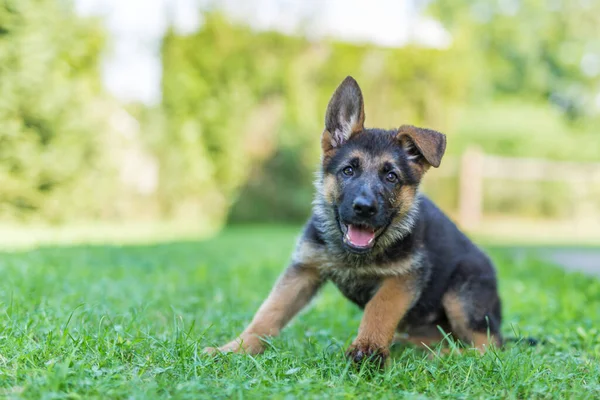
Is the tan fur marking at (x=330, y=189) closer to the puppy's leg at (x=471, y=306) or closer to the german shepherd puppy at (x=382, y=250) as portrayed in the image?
the german shepherd puppy at (x=382, y=250)

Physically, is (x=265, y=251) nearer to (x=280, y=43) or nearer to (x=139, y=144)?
(x=139, y=144)

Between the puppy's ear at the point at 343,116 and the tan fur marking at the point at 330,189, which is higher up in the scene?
the puppy's ear at the point at 343,116

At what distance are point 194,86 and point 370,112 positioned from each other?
616 centimetres

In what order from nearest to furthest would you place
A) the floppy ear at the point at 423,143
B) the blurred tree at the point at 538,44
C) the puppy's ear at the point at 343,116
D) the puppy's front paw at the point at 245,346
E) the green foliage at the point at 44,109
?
the puppy's front paw at the point at 245,346 < the floppy ear at the point at 423,143 < the puppy's ear at the point at 343,116 < the green foliage at the point at 44,109 < the blurred tree at the point at 538,44

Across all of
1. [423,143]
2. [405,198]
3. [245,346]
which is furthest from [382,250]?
[245,346]

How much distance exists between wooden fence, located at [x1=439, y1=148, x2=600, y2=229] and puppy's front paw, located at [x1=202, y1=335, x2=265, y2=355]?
54.0 feet

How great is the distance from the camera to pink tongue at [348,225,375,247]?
3781mm

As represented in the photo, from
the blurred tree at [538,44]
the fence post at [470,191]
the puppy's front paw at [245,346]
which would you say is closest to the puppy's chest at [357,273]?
the puppy's front paw at [245,346]

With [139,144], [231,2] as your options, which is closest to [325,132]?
[139,144]

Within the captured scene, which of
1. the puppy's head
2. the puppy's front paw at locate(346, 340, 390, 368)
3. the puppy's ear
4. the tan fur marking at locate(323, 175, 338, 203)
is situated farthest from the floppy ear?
the puppy's front paw at locate(346, 340, 390, 368)

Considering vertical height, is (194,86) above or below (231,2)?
below

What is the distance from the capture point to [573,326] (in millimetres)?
4766

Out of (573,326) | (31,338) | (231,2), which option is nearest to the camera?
(31,338)

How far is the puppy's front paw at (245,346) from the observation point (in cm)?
344
